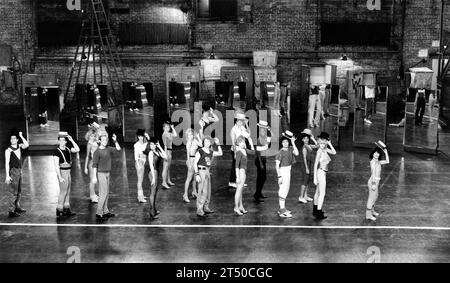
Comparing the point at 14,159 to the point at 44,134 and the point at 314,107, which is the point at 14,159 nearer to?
the point at 44,134

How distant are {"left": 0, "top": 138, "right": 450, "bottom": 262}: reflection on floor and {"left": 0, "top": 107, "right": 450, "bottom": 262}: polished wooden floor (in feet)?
0.06

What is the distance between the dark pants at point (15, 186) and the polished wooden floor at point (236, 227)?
270 mm

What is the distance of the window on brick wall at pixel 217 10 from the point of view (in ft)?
86.5

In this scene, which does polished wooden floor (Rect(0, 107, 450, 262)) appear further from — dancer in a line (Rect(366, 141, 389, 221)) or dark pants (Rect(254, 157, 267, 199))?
dancer in a line (Rect(366, 141, 389, 221))

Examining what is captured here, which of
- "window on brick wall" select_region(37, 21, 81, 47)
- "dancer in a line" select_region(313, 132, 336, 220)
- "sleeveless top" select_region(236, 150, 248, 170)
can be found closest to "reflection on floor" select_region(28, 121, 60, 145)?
"window on brick wall" select_region(37, 21, 81, 47)

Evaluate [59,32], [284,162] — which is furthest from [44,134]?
[284,162]

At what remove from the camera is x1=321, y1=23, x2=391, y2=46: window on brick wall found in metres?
26.7

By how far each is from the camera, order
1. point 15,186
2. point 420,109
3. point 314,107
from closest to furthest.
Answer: point 15,186, point 420,109, point 314,107

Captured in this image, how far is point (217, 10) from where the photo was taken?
1043 inches

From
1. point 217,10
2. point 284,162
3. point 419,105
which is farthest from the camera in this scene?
point 217,10

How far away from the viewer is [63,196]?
1318 centimetres

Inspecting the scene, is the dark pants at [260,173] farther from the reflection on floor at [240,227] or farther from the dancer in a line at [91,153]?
the dancer in a line at [91,153]

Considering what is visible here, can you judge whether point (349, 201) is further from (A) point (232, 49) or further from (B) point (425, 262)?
(A) point (232, 49)

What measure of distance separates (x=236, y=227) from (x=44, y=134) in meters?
9.24
